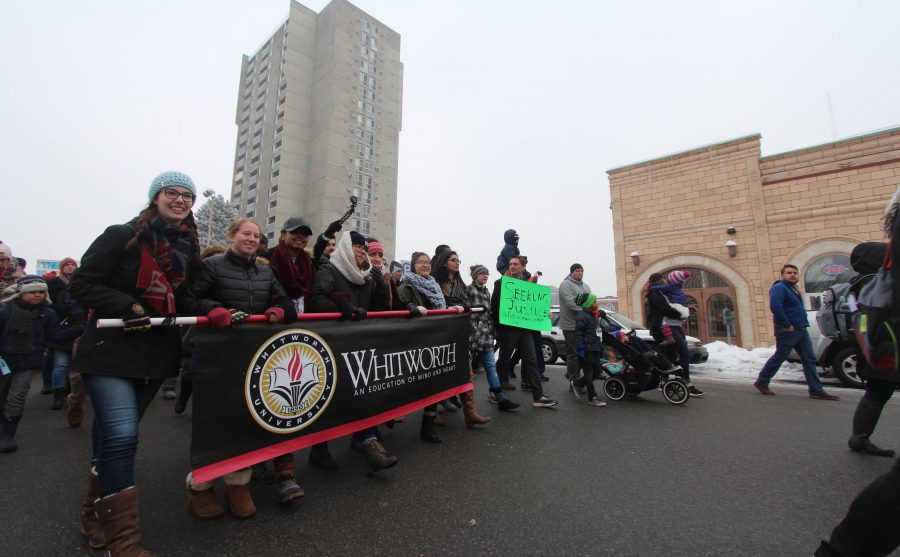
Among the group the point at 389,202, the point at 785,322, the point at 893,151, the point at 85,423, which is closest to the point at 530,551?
the point at 85,423

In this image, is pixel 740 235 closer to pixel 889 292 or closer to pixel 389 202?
pixel 889 292

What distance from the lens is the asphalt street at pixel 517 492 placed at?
2.04m

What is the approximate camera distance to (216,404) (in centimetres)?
227

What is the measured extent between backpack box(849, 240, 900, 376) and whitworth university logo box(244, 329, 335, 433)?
9.85 ft

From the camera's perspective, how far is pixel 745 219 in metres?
14.6

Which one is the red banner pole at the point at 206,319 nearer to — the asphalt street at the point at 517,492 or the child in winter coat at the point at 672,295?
the asphalt street at the point at 517,492

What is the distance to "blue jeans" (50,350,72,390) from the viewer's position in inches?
203

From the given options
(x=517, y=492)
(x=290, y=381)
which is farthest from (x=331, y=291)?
(x=517, y=492)

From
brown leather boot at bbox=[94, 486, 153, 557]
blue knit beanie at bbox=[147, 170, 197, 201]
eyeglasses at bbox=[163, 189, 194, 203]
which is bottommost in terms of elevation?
brown leather boot at bbox=[94, 486, 153, 557]

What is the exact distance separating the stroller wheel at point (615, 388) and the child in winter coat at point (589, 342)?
0.90 ft

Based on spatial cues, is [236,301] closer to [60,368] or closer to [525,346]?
[525,346]

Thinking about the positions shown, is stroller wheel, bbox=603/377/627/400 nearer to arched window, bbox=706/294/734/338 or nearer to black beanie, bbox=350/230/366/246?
black beanie, bbox=350/230/366/246

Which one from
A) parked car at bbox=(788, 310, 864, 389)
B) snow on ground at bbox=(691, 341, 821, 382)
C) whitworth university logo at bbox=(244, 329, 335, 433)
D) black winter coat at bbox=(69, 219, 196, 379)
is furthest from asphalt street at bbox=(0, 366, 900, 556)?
snow on ground at bbox=(691, 341, 821, 382)

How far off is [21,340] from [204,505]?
365cm
